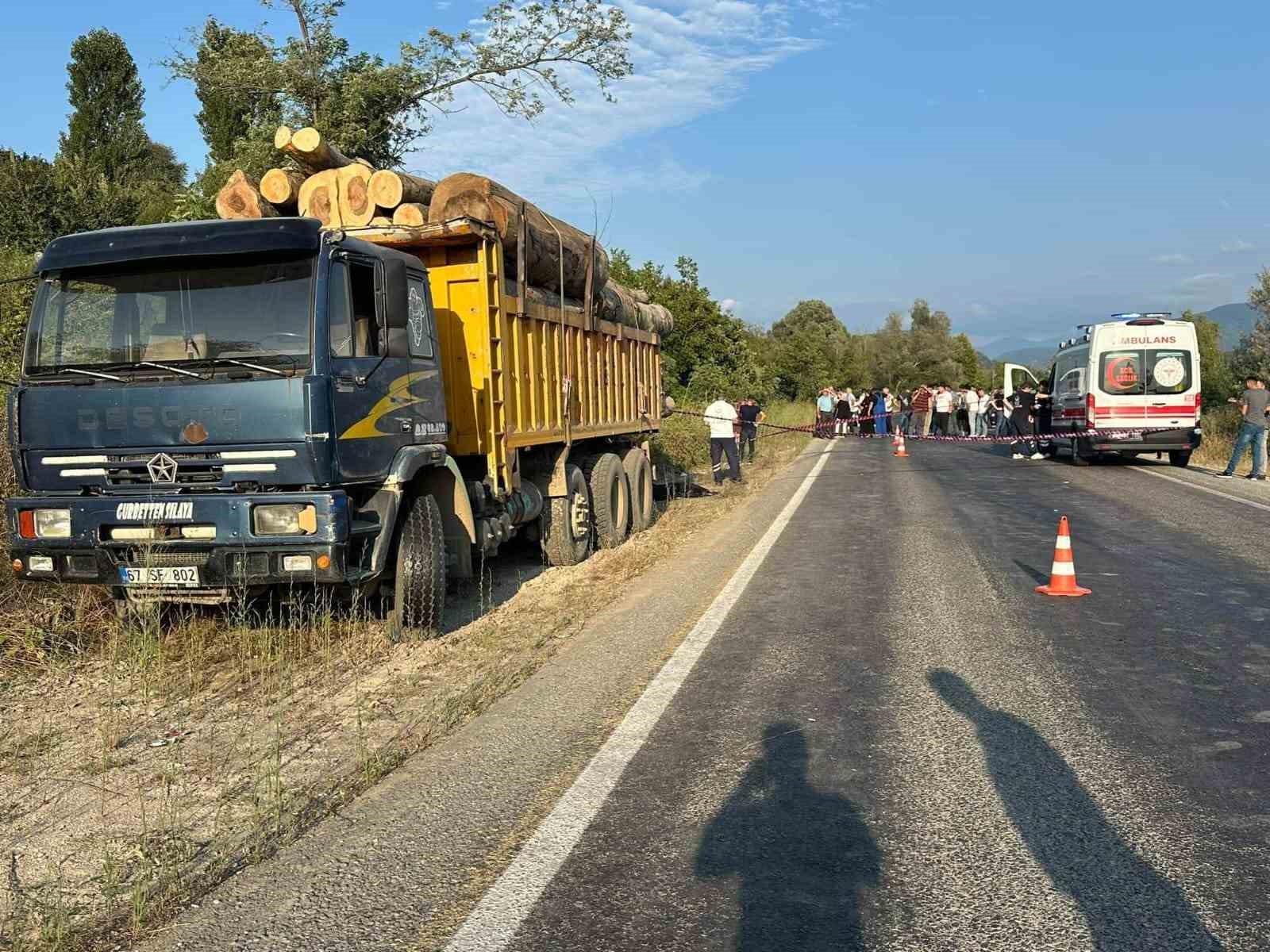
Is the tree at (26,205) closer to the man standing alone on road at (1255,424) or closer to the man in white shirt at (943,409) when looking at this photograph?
the man in white shirt at (943,409)

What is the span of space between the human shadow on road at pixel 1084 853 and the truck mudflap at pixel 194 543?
355 centimetres

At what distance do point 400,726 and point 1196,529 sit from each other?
914 centimetres

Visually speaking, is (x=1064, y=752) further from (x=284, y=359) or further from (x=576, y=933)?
(x=284, y=359)

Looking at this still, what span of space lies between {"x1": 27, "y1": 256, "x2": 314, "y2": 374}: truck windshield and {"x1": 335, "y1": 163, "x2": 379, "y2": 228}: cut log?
1825mm

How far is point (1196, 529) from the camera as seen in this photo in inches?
429

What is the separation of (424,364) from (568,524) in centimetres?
301

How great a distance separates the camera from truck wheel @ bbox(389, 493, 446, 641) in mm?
6559

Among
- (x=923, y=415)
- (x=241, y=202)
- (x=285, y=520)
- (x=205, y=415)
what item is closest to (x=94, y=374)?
(x=205, y=415)

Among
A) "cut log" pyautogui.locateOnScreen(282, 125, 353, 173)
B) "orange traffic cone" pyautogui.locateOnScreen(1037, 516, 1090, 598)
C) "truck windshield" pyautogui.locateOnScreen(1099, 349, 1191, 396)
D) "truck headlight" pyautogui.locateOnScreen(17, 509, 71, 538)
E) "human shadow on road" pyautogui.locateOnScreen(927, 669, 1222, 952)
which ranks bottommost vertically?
"human shadow on road" pyautogui.locateOnScreen(927, 669, 1222, 952)

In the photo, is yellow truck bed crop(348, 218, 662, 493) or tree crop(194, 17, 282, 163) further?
tree crop(194, 17, 282, 163)

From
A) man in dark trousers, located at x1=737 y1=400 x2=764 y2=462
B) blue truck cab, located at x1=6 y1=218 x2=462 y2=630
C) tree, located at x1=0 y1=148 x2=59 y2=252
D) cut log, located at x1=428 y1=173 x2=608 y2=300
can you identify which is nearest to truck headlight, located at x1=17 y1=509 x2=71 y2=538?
blue truck cab, located at x1=6 y1=218 x2=462 y2=630

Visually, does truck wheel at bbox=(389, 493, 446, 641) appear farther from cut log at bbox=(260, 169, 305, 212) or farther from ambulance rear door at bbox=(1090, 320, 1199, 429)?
ambulance rear door at bbox=(1090, 320, 1199, 429)

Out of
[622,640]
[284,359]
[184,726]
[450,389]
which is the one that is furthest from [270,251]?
[622,640]

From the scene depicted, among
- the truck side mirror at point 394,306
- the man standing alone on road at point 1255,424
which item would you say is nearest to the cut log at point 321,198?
the truck side mirror at point 394,306
